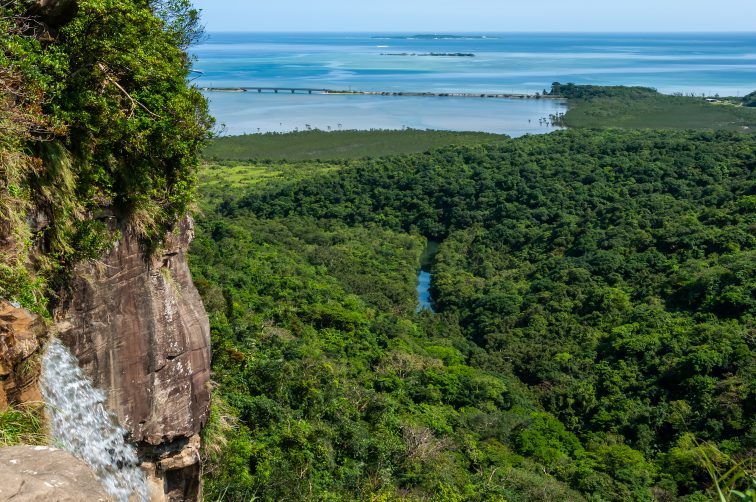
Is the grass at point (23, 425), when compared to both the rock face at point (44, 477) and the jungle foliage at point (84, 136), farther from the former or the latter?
the rock face at point (44, 477)

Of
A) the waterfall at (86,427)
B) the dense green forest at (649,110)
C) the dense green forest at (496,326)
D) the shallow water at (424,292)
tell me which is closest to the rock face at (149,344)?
the waterfall at (86,427)

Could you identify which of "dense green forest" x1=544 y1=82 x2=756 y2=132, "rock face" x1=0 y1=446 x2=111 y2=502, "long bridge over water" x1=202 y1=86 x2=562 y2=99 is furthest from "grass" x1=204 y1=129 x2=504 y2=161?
"rock face" x1=0 y1=446 x2=111 y2=502

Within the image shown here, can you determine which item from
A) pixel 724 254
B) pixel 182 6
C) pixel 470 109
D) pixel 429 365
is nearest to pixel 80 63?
pixel 182 6

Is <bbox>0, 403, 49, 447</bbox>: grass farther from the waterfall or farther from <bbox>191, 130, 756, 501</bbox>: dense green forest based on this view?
<bbox>191, 130, 756, 501</bbox>: dense green forest

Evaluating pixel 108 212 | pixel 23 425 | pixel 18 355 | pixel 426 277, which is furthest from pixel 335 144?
pixel 23 425

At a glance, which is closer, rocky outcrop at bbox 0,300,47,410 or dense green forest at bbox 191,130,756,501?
rocky outcrop at bbox 0,300,47,410
